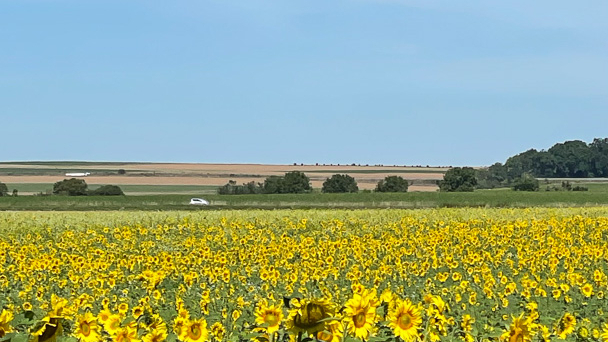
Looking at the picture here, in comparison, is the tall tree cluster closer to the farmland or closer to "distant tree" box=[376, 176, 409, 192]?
the farmland

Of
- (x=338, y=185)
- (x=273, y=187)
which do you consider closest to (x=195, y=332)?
(x=273, y=187)

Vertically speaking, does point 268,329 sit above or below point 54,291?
above

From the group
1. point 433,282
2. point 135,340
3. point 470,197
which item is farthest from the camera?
point 470,197

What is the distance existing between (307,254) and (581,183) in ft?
340

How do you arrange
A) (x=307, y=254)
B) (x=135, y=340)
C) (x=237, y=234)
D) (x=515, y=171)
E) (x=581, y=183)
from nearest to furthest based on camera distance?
1. (x=135, y=340)
2. (x=307, y=254)
3. (x=237, y=234)
4. (x=581, y=183)
5. (x=515, y=171)

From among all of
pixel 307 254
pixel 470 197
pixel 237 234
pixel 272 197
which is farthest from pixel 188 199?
pixel 307 254

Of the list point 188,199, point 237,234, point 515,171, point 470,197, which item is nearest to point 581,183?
point 515,171

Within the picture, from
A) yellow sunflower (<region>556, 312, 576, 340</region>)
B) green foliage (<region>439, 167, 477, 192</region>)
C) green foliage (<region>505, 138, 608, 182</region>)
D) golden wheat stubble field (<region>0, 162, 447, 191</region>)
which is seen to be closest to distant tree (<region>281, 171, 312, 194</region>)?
golden wheat stubble field (<region>0, 162, 447, 191</region>)

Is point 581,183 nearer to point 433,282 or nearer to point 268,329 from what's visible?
point 433,282

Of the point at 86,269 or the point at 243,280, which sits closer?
the point at 243,280

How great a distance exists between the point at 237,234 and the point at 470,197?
45230 mm

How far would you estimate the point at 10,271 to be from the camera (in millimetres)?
12555

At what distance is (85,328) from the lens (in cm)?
366

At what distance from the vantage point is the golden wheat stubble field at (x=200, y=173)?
10975 centimetres
